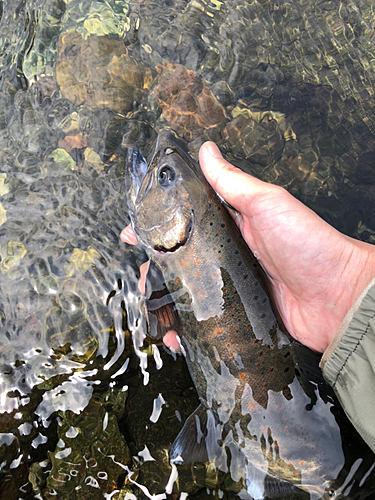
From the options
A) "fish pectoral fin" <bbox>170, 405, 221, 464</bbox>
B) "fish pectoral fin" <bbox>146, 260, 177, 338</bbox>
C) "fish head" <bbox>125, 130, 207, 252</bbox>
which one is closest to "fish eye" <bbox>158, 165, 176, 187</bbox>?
"fish head" <bbox>125, 130, 207, 252</bbox>

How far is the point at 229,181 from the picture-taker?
10.5ft

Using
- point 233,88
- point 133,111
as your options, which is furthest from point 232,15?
point 133,111

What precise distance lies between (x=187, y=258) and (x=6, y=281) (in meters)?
1.91

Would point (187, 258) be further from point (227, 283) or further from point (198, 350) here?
point (198, 350)

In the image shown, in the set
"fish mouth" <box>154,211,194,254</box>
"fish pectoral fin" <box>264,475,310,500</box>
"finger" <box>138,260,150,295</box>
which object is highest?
"fish mouth" <box>154,211,194,254</box>

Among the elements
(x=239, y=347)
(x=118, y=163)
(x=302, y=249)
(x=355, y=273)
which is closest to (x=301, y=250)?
(x=302, y=249)

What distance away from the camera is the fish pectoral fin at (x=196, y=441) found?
11.3 ft

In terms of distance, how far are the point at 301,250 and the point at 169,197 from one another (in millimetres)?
1185

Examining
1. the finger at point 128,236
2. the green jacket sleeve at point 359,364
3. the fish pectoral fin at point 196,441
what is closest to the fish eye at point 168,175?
the finger at point 128,236

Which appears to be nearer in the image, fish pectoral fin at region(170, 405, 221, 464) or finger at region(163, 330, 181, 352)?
fish pectoral fin at region(170, 405, 221, 464)

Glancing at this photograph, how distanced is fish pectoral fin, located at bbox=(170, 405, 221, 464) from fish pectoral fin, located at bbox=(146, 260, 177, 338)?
31.5 inches

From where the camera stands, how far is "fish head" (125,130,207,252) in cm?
315

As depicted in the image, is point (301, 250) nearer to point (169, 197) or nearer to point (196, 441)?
point (169, 197)

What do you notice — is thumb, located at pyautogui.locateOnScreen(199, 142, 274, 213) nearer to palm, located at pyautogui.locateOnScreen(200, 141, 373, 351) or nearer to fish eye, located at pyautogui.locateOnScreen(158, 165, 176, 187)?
palm, located at pyautogui.locateOnScreen(200, 141, 373, 351)
